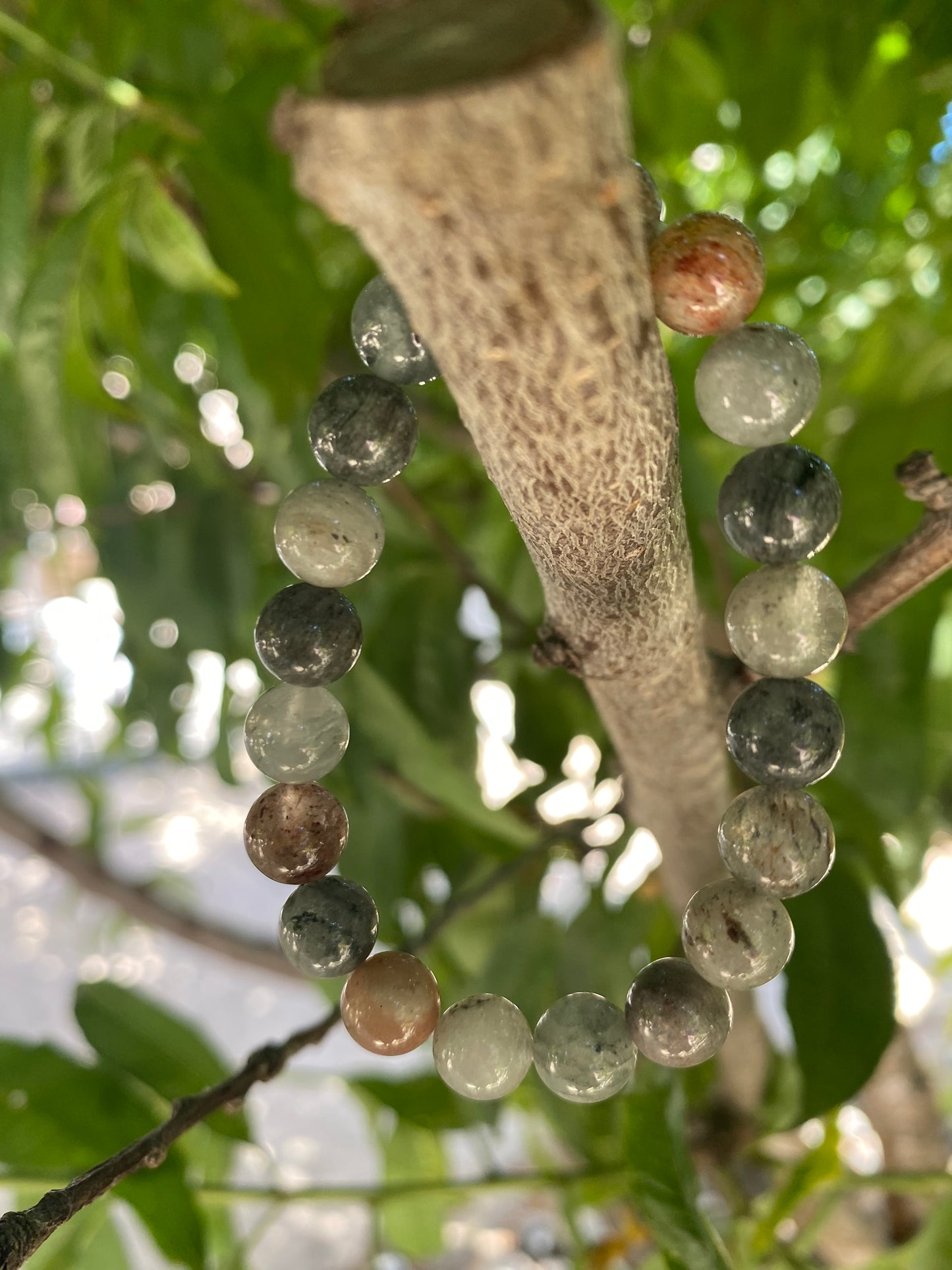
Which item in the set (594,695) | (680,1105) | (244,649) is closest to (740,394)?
(594,695)

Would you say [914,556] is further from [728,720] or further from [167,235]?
[167,235]

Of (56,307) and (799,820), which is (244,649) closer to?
(56,307)

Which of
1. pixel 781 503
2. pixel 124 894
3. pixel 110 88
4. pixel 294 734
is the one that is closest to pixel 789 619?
pixel 781 503

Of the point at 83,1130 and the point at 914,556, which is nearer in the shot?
the point at 914,556

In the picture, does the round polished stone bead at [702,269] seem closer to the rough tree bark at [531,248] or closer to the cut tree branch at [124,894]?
the rough tree bark at [531,248]

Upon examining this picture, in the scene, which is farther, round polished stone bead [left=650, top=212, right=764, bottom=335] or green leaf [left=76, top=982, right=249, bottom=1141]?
green leaf [left=76, top=982, right=249, bottom=1141]

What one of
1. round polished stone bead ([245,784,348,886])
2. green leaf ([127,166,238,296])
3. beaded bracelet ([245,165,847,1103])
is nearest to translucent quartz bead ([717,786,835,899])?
beaded bracelet ([245,165,847,1103])

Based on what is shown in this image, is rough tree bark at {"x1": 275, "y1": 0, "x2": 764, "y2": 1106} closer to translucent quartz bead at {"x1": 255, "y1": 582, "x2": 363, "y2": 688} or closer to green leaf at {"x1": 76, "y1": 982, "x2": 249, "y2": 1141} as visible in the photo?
translucent quartz bead at {"x1": 255, "y1": 582, "x2": 363, "y2": 688}

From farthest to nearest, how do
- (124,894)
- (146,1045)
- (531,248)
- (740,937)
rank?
(124,894)
(146,1045)
(740,937)
(531,248)
